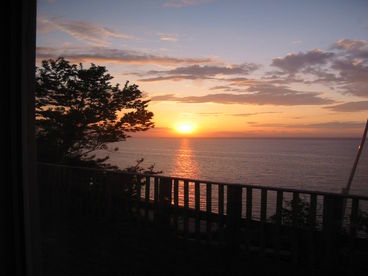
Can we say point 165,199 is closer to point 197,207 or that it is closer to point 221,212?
point 197,207

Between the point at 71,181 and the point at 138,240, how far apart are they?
4.28 ft

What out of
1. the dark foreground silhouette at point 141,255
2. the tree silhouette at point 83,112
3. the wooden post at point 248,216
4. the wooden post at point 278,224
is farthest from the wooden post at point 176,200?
the tree silhouette at point 83,112

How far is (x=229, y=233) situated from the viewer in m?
2.55

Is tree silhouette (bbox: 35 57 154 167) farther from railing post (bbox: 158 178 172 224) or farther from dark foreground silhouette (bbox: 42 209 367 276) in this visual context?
railing post (bbox: 158 178 172 224)

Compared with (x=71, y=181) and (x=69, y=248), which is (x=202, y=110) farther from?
(x=69, y=248)

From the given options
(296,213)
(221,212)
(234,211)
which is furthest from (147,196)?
(296,213)

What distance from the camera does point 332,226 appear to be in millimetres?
2098

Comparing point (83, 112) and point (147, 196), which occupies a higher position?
point (83, 112)

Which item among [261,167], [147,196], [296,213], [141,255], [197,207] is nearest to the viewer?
[296,213]

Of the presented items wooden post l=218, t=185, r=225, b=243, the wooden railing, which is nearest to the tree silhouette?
the wooden railing

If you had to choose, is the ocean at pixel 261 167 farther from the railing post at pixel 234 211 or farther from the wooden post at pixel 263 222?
the railing post at pixel 234 211

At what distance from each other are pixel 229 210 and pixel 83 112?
11.9ft

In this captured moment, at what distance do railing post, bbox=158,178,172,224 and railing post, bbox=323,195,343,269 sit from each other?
1464mm

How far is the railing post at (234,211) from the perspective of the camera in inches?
99.7
